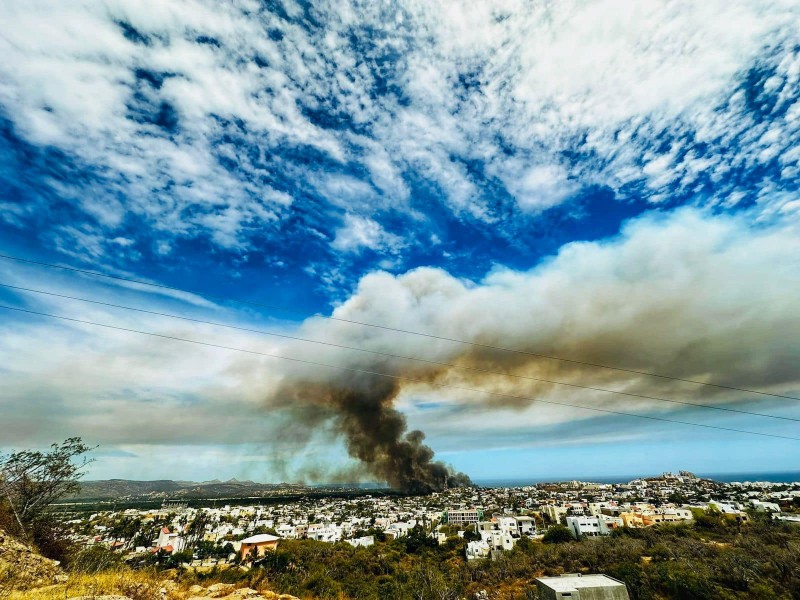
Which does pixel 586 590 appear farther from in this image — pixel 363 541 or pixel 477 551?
pixel 363 541

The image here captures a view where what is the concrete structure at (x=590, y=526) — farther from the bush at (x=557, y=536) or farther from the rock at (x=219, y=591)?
the rock at (x=219, y=591)

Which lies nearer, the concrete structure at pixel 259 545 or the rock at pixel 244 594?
the rock at pixel 244 594

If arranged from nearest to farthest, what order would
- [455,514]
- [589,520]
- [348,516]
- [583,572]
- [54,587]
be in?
[54,587] < [583,572] < [589,520] < [455,514] < [348,516]

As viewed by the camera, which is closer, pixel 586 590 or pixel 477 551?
pixel 586 590

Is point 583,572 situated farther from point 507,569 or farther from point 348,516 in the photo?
point 348,516

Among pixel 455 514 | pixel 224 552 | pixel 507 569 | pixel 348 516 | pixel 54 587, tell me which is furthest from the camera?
pixel 348 516

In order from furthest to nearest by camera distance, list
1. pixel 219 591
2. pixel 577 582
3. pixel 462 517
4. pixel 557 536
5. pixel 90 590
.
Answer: pixel 462 517 → pixel 557 536 → pixel 577 582 → pixel 219 591 → pixel 90 590

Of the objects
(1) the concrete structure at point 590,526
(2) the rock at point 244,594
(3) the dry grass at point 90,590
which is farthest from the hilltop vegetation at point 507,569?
(1) the concrete structure at point 590,526

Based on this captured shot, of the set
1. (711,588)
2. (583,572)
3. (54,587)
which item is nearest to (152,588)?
(54,587)

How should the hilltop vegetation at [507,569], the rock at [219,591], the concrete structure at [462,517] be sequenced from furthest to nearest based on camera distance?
the concrete structure at [462,517], the hilltop vegetation at [507,569], the rock at [219,591]

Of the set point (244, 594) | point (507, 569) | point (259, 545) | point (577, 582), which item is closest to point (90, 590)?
point (244, 594)

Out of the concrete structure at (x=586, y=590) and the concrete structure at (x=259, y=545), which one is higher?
the concrete structure at (x=586, y=590)
